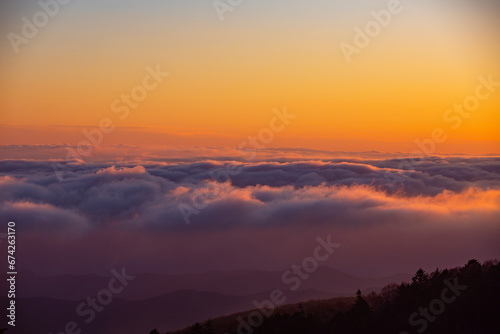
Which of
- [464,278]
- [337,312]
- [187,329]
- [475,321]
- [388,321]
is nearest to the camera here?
[475,321]

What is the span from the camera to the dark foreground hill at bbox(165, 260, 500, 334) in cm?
4528

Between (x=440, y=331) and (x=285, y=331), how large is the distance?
50.3 feet

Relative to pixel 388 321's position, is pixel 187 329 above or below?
below

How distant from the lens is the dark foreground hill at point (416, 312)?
45.3 m

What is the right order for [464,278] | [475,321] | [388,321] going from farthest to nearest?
[464,278] → [388,321] → [475,321]

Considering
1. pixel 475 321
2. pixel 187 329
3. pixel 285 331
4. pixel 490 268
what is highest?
pixel 490 268

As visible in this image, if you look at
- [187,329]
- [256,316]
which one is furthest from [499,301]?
[187,329]

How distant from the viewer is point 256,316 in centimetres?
5944

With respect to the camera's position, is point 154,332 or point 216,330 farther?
point 216,330

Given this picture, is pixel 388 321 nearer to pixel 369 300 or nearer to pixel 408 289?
pixel 408 289

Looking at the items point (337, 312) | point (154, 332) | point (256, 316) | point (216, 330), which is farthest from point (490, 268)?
point (154, 332)

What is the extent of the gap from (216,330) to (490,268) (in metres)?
32.3

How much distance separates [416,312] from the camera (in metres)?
48.7

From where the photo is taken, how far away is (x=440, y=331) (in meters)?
44.6
